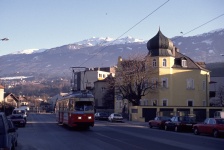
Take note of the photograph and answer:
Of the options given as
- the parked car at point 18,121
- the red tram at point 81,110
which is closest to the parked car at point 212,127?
the red tram at point 81,110

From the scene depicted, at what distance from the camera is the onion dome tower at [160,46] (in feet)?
220

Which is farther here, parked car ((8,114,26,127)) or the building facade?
the building facade

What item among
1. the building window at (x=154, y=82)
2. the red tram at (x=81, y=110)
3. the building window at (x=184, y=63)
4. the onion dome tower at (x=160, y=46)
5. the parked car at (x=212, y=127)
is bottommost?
the parked car at (x=212, y=127)

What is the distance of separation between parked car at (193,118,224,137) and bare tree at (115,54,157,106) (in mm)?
33353

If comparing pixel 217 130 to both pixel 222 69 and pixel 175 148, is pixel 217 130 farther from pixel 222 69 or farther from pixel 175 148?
pixel 222 69

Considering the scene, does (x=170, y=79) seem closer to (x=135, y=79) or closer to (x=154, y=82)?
(x=154, y=82)

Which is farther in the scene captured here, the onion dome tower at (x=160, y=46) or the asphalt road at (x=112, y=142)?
the onion dome tower at (x=160, y=46)

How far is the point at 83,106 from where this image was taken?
109 feet

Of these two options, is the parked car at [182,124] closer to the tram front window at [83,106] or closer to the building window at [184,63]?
the tram front window at [83,106]

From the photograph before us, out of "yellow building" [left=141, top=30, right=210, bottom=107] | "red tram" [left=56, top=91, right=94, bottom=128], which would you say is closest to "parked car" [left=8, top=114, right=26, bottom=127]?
"red tram" [left=56, top=91, right=94, bottom=128]

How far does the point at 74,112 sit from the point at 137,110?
28.8 meters

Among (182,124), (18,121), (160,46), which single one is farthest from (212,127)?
(160,46)

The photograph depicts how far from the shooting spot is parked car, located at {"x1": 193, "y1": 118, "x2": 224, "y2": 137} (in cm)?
2891

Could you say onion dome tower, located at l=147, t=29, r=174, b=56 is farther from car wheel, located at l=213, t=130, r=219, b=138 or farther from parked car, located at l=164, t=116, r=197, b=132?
car wheel, located at l=213, t=130, r=219, b=138
